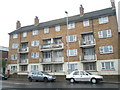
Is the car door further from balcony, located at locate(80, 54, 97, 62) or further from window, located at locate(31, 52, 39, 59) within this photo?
window, located at locate(31, 52, 39, 59)

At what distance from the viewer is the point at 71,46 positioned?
3209 centimetres

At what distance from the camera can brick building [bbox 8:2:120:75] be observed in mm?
28047

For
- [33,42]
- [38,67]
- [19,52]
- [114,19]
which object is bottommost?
[38,67]

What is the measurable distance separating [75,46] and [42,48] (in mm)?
8300

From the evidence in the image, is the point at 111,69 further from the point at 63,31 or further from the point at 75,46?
the point at 63,31

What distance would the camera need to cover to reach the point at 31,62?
1444 inches

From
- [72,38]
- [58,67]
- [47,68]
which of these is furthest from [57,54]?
[72,38]

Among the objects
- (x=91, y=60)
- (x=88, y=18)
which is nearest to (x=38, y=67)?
(x=91, y=60)

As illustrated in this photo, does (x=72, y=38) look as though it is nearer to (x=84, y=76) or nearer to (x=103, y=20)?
(x=103, y=20)

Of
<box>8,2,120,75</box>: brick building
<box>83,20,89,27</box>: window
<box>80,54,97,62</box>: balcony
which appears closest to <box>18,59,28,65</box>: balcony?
<box>8,2,120,75</box>: brick building

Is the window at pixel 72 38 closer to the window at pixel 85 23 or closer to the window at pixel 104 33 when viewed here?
the window at pixel 85 23

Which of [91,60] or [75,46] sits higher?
[75,46]

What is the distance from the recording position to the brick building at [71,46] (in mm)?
28047

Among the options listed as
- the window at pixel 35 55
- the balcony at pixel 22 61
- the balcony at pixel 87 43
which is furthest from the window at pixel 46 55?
the balcony at pixel 87 43
